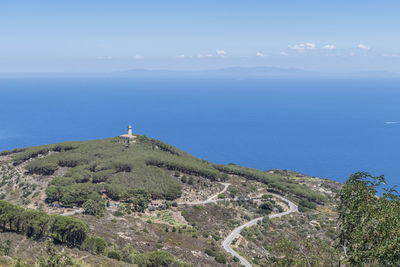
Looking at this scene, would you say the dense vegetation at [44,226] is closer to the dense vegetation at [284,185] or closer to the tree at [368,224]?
the tree at [368,224]

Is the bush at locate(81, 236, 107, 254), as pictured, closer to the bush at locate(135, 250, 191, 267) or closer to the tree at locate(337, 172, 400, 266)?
the bush at locate(135, 250, 191, 267)

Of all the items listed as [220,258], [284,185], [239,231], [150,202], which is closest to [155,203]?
[150,202]

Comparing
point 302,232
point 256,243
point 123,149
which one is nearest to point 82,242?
point 256,243

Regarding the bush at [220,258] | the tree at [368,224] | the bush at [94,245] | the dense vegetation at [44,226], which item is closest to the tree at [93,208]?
the dense vegetation at [44,226]

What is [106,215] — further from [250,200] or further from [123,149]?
[123,149]

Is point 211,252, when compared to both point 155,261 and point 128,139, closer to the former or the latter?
point 155,261

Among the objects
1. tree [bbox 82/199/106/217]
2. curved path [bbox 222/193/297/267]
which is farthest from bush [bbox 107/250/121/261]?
curved path [bbox 222/193/297/267]
